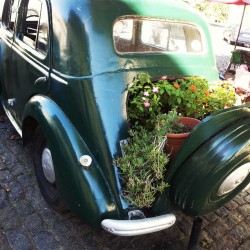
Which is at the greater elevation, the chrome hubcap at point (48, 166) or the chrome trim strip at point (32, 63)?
the chrome trim strip at point (32, 63)

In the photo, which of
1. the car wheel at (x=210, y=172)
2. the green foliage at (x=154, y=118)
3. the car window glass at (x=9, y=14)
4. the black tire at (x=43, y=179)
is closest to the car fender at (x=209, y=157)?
the car wheel at (x=210, y=172)

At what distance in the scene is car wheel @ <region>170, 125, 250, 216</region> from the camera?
5.53ft

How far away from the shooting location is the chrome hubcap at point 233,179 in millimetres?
1858

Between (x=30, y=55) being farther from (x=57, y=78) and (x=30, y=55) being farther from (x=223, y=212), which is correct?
(x=223, y=212)

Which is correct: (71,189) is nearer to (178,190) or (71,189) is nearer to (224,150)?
(178,190)

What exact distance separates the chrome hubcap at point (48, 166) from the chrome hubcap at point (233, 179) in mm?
1318

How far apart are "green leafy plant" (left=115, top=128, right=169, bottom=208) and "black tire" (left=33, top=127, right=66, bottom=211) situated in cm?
88

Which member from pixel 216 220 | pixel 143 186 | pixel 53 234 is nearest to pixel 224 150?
pixel 143 186

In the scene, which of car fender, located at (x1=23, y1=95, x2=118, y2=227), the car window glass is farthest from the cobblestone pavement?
the car window glass

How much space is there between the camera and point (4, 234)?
2416 mm

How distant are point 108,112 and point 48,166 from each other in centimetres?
77

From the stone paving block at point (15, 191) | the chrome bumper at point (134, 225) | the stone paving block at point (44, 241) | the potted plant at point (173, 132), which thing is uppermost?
the potted plant at point (173, 132)

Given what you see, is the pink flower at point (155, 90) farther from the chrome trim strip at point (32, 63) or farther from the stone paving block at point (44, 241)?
the stone paving block at point (44, 241)

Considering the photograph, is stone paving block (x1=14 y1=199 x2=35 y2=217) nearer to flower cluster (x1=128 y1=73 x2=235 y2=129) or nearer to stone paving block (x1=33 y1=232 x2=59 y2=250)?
stone paving block (x1=33 y1=232 x2=59 y2=250)
